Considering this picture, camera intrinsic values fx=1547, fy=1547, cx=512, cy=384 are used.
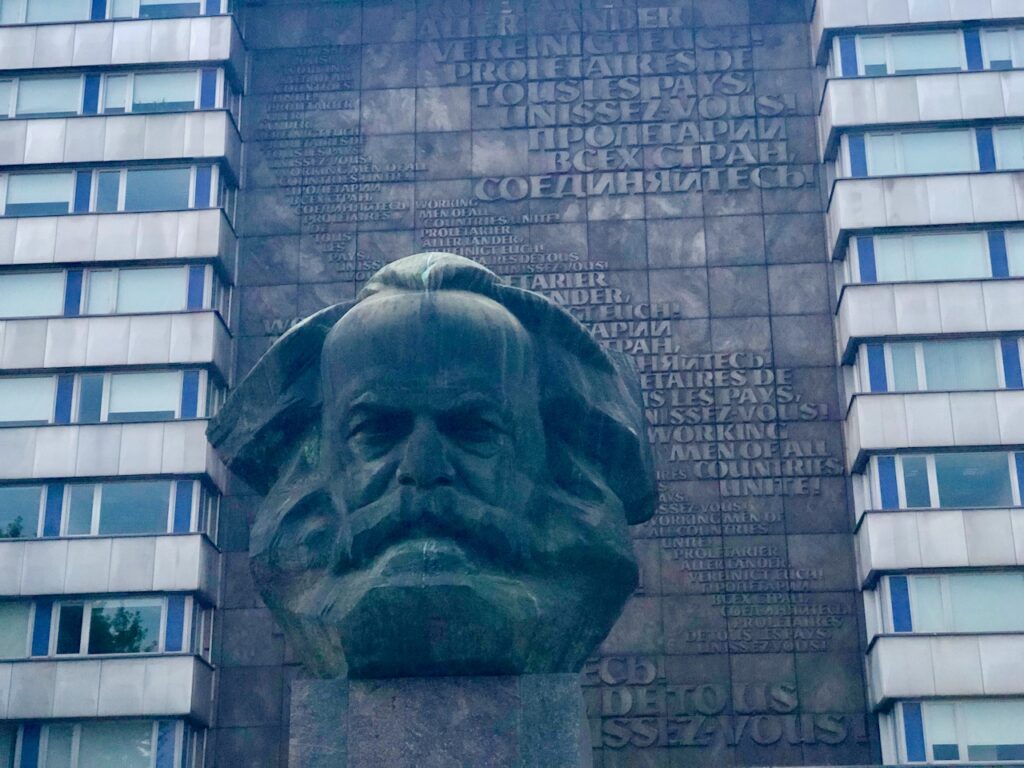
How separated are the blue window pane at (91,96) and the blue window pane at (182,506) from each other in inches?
295

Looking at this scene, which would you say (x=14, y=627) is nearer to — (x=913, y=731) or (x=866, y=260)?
(x=913, y=731)

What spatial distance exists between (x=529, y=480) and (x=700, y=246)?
66.3ft

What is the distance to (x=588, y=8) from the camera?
28953mm

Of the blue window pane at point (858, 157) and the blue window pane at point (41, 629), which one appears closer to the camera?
the blue window pane at point (41, 629)

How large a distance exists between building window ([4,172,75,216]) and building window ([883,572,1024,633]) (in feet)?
52.9

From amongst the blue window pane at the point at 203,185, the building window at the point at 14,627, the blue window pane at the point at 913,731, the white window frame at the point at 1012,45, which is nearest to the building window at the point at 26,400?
the building window at the point at 14,627

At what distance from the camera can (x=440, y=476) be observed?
6965 mm

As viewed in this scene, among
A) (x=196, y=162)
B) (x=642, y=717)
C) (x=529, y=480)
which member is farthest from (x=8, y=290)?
(x=529, y=480)

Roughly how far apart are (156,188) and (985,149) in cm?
1490

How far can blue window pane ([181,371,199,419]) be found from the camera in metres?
26.9

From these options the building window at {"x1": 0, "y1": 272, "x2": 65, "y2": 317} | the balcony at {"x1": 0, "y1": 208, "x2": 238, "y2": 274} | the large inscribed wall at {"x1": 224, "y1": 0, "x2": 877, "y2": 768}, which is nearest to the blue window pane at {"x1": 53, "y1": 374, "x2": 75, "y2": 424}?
the building window at {"x1": 0, "y1": 272, "x2": 65, "y2": 317}

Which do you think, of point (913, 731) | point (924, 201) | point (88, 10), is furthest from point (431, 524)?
point (88, 10)

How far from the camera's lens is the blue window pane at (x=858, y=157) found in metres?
27.2

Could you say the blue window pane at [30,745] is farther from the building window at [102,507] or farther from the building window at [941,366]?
the building window at [941,366]
